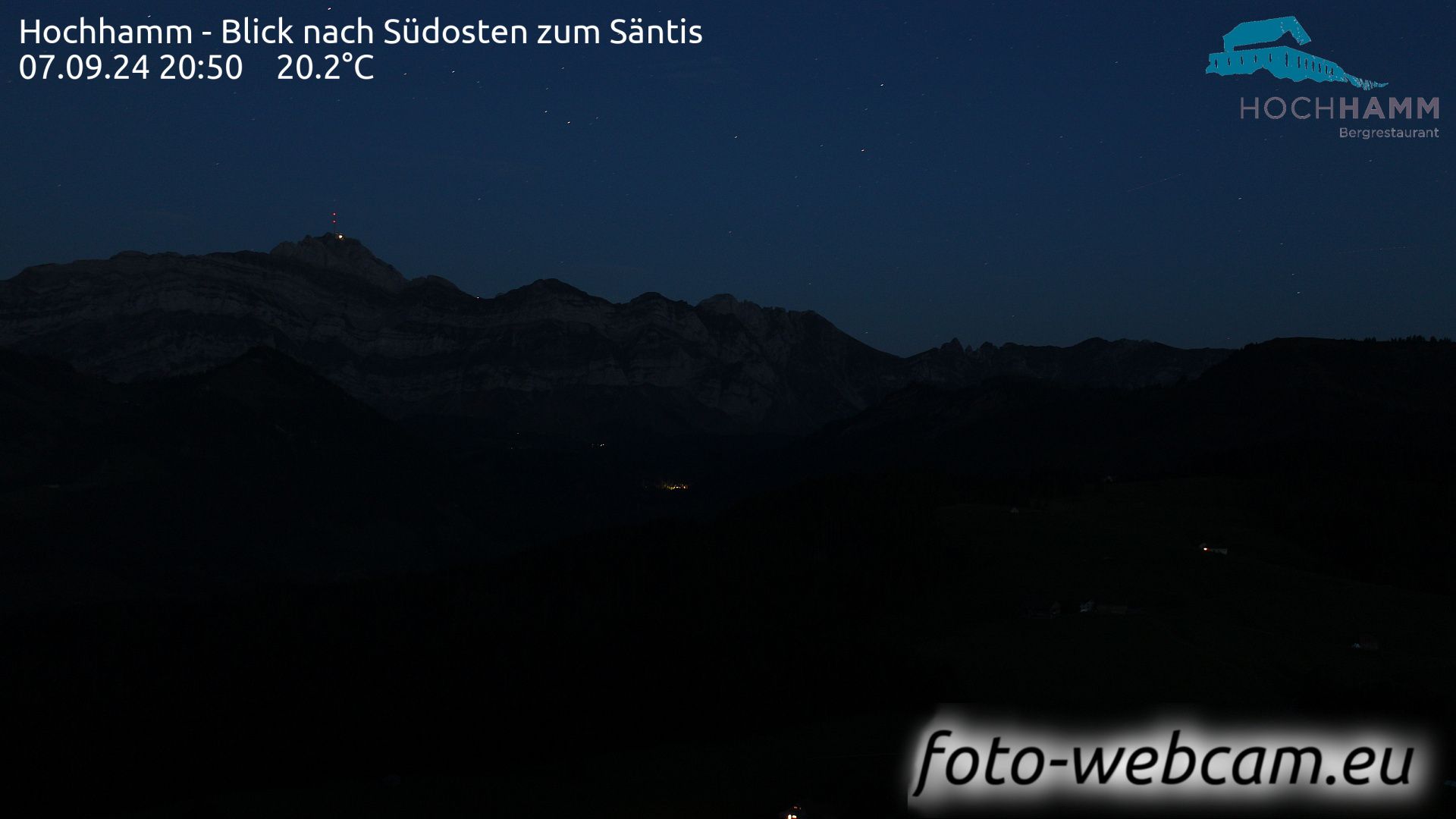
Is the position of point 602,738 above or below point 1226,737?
below

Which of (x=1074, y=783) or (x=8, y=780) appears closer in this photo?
(x=1074, y=783)

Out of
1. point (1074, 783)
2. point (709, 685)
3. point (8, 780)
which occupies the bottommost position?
point (8, 780)

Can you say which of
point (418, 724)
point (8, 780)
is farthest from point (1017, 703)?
point (8, 780)

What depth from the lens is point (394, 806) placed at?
4449 inches

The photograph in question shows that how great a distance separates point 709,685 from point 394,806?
45589mm

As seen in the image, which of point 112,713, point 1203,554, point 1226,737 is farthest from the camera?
point 1203,554

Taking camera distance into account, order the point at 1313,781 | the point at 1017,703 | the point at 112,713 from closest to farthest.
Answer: the point at 1313,781
the point at 1017,703
the point at 112,713

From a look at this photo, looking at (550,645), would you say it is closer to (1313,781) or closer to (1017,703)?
(1017,703)

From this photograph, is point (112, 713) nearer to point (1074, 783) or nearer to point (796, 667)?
point (796, 667)

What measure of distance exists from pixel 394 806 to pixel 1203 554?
13827 cm

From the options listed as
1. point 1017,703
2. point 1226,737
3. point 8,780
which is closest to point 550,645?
point 8,780

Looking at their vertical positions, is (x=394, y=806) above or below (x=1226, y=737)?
below

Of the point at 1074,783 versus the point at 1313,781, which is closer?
the point at 1313,781

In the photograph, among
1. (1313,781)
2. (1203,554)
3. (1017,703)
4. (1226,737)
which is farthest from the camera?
(1203,554)
